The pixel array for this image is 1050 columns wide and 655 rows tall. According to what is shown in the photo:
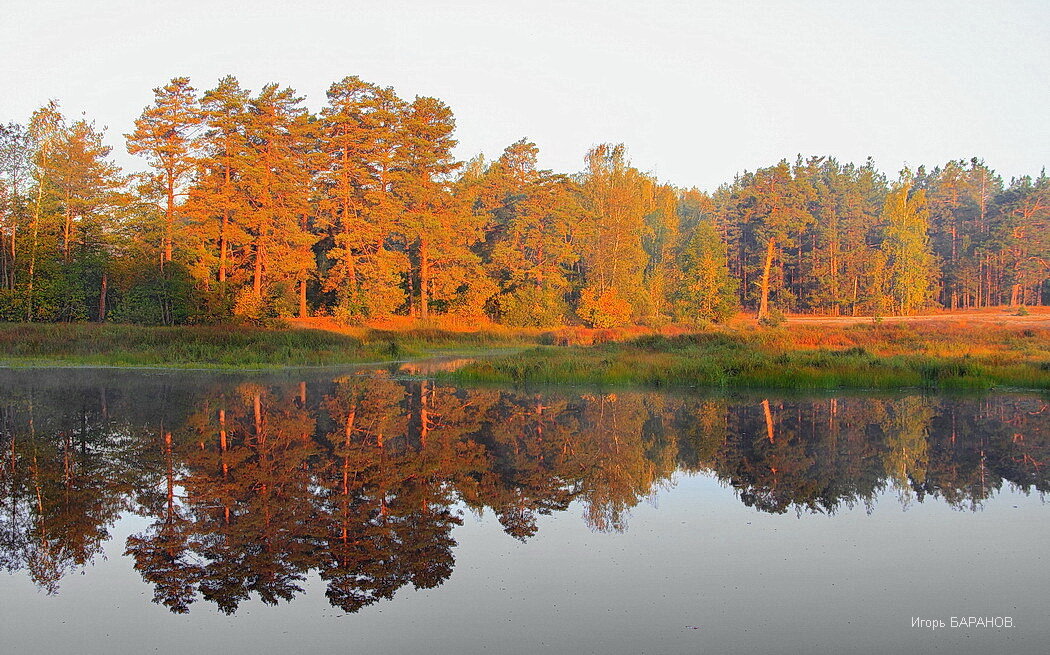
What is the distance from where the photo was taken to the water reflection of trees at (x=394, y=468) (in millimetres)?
7195

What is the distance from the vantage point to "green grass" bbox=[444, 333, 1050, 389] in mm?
19656

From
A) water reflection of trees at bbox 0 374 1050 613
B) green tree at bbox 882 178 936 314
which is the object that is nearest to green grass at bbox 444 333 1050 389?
water reflection of trees at bbox 0 374 1050 613

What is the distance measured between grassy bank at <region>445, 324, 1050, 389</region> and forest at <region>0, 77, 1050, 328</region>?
20.4 meters

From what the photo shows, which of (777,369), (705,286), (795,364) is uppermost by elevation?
(705,286)

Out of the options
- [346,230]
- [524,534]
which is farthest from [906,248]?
[524,534]

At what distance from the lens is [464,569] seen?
6965 mm

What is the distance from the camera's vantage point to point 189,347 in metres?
29.4

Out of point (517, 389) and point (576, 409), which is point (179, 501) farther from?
point (517, 389)

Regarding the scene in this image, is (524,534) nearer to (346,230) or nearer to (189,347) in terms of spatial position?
(189,347)

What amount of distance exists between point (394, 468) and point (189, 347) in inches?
869

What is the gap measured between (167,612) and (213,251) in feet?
137

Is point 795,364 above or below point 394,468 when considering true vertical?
above

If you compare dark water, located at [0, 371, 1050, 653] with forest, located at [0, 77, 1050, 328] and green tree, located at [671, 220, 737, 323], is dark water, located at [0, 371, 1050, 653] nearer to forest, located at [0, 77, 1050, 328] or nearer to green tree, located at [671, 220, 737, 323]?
forest, located at [0, 77, 1050, 328]

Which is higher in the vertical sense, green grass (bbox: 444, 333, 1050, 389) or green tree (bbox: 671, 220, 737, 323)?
green tree (bbox: 671, 220, 737, 323)
